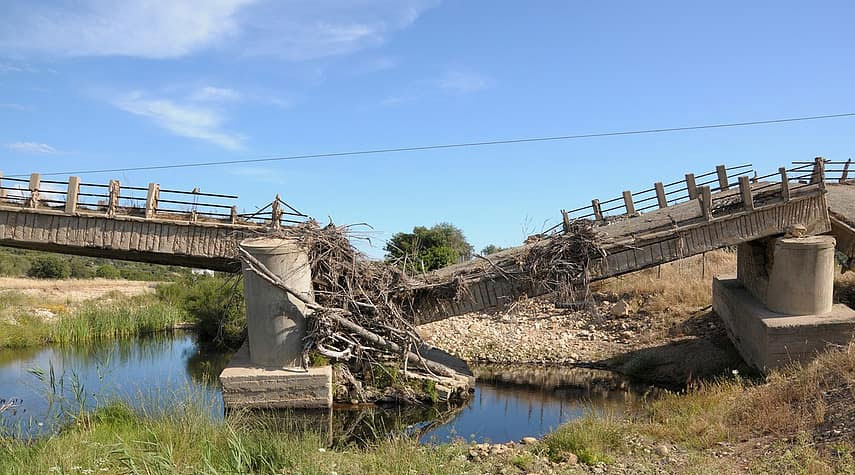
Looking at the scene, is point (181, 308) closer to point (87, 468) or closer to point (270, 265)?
point (270, 265)

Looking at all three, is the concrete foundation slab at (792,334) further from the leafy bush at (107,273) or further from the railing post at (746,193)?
the leafy bush at (107,273)

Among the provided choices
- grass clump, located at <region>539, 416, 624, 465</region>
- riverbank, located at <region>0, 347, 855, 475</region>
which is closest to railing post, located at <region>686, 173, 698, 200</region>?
riverbank, located at <region>0, 347, 855, 475</region>

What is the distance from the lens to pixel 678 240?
14.6 meters

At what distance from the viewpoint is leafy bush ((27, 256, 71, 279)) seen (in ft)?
160

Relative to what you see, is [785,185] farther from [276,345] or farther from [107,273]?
[107,273]

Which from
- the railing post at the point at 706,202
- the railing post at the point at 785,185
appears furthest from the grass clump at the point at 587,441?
the railing post at the point at 785,185

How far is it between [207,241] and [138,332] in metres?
12.5

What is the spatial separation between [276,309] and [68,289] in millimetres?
25679

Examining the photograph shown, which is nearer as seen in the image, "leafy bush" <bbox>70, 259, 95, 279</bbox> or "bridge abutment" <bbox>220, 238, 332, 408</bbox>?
"bridge abutment" <bbox>220, 238, 332, 408</bbox>

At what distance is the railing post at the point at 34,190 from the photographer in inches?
586

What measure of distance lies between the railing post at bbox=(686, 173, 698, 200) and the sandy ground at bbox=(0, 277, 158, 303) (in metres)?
25.1

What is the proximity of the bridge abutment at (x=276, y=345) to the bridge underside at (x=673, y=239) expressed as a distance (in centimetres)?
328

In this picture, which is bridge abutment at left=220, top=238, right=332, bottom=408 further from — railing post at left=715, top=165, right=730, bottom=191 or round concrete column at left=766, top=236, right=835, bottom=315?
railing post at left=715, top=165, right=730, bottom=191

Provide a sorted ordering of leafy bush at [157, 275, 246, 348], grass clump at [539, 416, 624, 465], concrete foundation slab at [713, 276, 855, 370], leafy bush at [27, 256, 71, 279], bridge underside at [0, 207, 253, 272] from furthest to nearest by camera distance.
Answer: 1. leafy bush at [27, 256, 71, 279]
2. leafy bush at [157, 275, 246, 348]
3. bridge underside at [0, 207, 253, 272]
4. concrete foundation slab at [713, 276, 855, 370]
5. grass clump at [539, 416, 624, 465]
